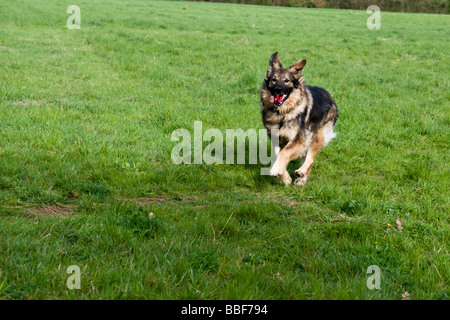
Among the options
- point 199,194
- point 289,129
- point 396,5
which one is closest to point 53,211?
point 199,194

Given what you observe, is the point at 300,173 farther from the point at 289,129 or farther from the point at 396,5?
the point at 396,5

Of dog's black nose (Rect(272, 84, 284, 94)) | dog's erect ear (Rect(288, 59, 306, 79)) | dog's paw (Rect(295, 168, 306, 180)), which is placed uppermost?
dog's erect ear (Rect(288, 59, 306, 79))

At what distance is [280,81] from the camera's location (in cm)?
579

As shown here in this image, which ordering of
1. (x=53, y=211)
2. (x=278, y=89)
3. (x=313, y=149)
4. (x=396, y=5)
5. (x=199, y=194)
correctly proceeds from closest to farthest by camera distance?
1. (x=53, y=211)
2. (x=199, y=194)
3. (x=278, y=89)
4. (x=313, y=149)
5. (x=396, y=5)

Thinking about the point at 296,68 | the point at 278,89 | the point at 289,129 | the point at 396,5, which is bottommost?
the point at 289,129

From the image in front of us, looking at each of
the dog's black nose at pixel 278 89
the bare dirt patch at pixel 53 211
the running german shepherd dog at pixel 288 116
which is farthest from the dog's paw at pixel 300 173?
the bare dirt patch at pixel 53 211

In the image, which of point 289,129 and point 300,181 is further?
point 289,129

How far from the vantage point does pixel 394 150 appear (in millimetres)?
7082

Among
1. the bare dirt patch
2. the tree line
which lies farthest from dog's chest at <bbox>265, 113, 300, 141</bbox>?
the tree line

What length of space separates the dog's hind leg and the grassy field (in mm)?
170

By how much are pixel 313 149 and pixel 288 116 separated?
76 centimetres

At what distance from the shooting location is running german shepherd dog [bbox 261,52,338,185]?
5762 mm

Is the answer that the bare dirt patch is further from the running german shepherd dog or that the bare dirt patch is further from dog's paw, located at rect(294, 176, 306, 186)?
dog's paw, located at rect(294, 176, 306, 186)
